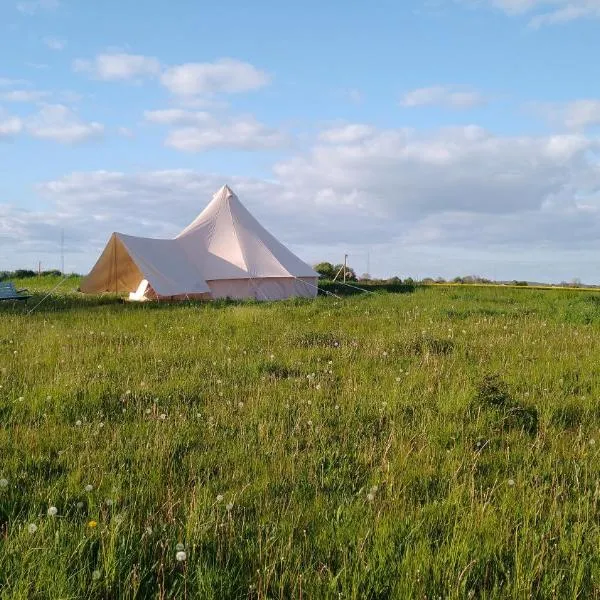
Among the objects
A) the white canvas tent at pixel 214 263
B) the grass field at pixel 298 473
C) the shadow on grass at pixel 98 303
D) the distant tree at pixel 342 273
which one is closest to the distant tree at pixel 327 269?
the distant tree at pixel 342 273

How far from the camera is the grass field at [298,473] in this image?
3.02m

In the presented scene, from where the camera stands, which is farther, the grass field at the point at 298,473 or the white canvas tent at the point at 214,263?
the white canvas tent at the point at 214,263

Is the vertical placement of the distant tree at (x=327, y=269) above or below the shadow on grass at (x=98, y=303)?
above

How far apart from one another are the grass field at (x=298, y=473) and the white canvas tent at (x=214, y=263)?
11434mm

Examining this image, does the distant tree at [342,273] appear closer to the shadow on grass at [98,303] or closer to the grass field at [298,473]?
the shadow on grass at [98,303]

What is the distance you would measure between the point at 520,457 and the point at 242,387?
306 cm

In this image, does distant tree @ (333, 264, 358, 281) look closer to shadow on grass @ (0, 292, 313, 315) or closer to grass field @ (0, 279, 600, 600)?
shadow on grass @ (0, 292, 313, 315)

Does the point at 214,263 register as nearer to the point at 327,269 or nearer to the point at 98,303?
the point at 98,303

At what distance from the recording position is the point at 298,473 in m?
4.29

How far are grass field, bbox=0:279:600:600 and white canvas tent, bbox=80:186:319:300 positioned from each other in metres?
11.4

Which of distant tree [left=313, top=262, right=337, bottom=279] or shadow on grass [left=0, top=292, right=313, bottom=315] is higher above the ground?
distant tree [left=313, top=262, right=337, bottom=279]

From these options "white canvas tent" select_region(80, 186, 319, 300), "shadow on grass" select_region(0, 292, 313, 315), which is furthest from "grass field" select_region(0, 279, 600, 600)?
"white canvas tent" select_region(80, 186, 319, 300)

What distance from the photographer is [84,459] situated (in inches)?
178

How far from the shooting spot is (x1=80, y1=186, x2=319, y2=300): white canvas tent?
2047 centimetres
